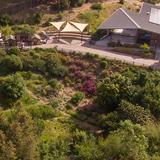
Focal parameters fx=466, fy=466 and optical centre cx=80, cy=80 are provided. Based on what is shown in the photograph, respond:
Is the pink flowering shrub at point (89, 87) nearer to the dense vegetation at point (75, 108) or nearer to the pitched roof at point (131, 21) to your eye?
the dense vegetation at point (75, 108)

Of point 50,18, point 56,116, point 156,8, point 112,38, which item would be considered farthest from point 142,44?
point 56,116

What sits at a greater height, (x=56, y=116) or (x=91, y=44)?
(x=91, y=44)

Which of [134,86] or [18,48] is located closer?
[134,86]

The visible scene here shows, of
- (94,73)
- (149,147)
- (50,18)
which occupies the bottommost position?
(149,147)

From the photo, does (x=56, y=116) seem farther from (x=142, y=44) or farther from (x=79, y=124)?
(x=142, y=44)

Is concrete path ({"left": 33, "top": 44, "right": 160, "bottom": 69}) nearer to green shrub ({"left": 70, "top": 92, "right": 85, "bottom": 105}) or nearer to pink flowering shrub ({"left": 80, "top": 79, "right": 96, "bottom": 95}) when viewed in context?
pink flowering shrub ({"left": 80, "top": 79, "right": 96, "bottom": 95})

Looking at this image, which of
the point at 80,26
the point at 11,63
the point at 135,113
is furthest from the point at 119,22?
the point at 135,113

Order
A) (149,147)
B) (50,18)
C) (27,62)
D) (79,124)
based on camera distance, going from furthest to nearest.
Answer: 1. (50,18)
2. (27,62)
3. (79,124)
4. (149,147)
